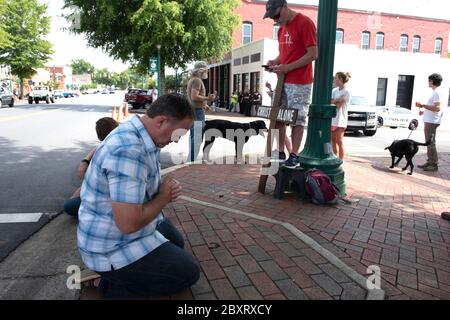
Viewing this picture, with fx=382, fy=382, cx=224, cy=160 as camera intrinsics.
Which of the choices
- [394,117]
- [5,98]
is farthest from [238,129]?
[5,98]

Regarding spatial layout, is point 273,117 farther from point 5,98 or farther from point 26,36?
point 26,36

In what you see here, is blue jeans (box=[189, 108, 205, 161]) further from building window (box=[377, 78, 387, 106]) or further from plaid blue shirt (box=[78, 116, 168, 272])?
building window (box=[377, 78, 387, 106])

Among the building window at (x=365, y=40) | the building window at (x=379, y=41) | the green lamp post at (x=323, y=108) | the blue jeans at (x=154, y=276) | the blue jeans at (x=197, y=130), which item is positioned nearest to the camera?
the blue jeans at (x=154, y=276)

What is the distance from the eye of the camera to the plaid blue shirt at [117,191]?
2.13 metres

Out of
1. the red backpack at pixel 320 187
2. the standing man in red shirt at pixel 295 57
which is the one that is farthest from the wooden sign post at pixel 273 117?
the red backpack at pixel 320 187

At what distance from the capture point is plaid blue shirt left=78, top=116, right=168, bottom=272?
2127mm

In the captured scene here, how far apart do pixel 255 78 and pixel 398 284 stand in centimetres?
2459

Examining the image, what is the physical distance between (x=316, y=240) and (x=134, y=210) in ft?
6.51

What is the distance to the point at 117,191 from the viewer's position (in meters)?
2.11

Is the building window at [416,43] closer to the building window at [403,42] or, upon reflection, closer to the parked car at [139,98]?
the building window at [403,42]

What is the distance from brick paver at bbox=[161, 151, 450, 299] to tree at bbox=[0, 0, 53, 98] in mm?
46776

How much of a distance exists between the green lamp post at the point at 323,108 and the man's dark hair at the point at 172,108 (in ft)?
A: 9.25

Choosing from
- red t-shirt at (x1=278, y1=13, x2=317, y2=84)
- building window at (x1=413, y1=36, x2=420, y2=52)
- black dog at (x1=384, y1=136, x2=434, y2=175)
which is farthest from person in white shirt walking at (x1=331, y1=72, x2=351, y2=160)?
building window at (x1=413, y1=36, x2=420, y2=52)

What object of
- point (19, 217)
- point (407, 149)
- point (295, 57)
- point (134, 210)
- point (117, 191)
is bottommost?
point (19, 217)
